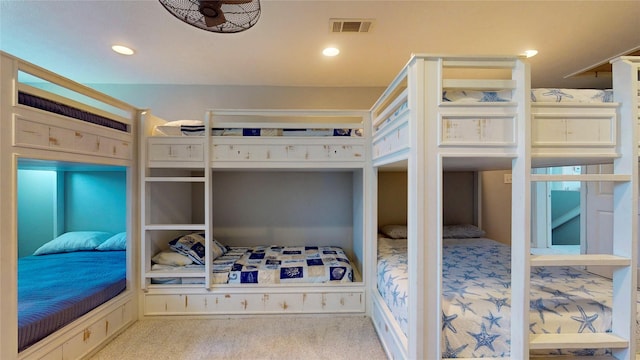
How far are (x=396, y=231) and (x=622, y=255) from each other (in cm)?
186

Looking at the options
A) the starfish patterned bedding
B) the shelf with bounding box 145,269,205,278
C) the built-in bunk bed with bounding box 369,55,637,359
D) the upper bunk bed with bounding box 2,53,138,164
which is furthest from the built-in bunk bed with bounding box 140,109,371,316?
the built-in bunk bed with bounding box 369,55,637,359

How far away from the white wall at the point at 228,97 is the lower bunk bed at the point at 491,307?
6.60 feet

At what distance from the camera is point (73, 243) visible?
2.84 m

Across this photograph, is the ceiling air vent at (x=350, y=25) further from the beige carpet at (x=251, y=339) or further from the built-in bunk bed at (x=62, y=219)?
the beige carpet at (x=251, y=339)

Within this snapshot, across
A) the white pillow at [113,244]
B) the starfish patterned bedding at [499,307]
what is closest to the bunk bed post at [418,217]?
→ the starfish patterned bedding at [499,307]

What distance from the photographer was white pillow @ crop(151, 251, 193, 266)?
2.47 m

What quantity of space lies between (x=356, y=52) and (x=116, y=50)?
6.70ft

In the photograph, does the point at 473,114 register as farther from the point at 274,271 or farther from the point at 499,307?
the point at 274,271

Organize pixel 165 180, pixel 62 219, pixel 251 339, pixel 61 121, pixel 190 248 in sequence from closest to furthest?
pixel 61 121
pixel 251 339
pixel 165 180
pixel 190 248
pixel 62 219

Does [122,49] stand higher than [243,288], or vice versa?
[122,49]

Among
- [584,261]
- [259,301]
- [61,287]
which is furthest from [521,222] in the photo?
[61,287]

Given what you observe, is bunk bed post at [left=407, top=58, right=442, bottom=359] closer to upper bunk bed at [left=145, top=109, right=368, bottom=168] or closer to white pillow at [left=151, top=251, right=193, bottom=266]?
upper bunk bed at [left=145, top=109, right=368, bottom=168]

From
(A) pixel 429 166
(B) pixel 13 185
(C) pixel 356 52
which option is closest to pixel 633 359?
(A) pixel 429 166

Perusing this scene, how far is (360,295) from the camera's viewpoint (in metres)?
2.44
